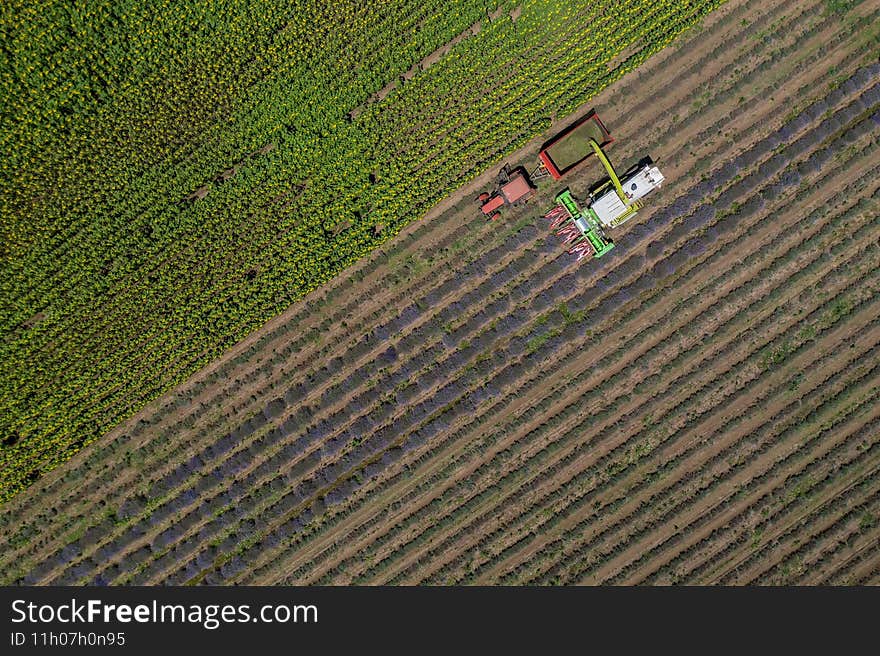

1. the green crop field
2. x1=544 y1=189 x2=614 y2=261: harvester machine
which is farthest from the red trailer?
x1=544 y1=189 x2=614 y2=261: harvester machine

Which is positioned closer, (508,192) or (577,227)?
(508,192)

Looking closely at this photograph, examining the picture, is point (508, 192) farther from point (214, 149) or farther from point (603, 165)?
point (214, 149)

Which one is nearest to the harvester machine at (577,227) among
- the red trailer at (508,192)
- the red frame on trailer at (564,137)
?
the red frame on trailer at (564,137)

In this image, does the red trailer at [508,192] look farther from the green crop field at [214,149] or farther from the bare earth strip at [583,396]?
the green crop field at [214,149]

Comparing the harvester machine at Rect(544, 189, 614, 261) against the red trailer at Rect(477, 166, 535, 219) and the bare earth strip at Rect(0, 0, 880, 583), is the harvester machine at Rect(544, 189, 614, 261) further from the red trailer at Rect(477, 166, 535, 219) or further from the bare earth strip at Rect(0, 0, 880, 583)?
the red trailer at Rect(477, 166, 535, 219)

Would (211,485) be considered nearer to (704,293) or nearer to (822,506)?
(704,293)

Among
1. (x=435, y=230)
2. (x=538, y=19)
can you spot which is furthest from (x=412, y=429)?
(x=538, y=19)

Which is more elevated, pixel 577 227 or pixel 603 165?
pixel 603 165

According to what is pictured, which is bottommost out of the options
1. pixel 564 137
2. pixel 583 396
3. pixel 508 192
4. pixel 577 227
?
pixel 583 396

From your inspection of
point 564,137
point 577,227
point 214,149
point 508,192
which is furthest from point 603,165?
point 214,149
